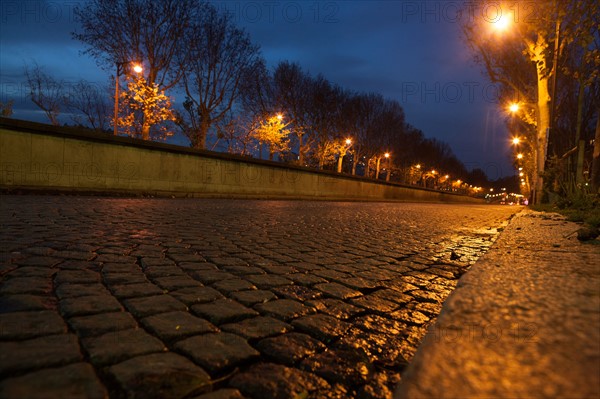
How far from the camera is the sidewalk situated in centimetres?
97

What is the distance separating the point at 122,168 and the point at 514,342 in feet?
42.9

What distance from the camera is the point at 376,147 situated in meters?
49.1

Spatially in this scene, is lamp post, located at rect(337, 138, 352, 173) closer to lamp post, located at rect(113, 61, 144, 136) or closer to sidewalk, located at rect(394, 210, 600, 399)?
lamp post, located at rect(113, 61, 144, 136)

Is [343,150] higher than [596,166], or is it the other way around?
[343,150]

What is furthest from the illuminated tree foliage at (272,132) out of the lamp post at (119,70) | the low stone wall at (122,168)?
the low stone wall at (122,168)

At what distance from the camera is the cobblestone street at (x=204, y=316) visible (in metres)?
1.31

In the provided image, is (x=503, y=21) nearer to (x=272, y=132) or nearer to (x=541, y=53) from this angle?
(x=541, y=53)

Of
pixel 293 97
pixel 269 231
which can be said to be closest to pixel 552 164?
pixel 269 231

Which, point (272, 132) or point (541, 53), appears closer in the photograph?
point (541, 53)

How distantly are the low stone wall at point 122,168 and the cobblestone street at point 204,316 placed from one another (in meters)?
7.32

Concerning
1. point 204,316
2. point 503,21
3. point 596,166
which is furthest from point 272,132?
point 204,316

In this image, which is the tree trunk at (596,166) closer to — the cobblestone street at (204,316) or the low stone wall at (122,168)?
the cobblestone street at (204,316)

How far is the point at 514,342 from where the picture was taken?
120 centimetres

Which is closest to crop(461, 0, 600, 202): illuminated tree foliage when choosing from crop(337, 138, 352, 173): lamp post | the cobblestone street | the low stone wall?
the cobblestone street
